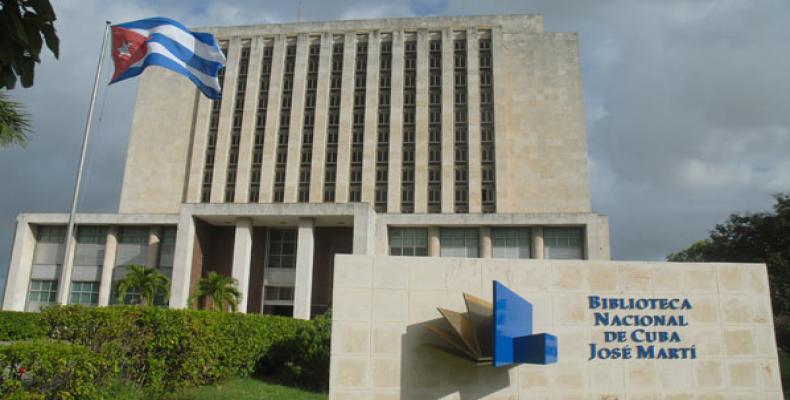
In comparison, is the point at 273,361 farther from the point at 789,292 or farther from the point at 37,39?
the point at 789,292

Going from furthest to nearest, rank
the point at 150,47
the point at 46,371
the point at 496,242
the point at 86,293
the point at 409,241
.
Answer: the point at 86,293
the point at 409,241
the point at 496,242
the point at 150,47
the point at 46,371

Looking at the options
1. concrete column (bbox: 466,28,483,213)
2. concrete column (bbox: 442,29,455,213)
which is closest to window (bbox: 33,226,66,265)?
concrete column (bbox: 442,29,455,213)

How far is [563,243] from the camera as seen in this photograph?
41.9 meters

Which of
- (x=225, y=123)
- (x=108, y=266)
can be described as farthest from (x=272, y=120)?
(x=108, y=266)

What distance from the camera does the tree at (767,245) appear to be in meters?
37.1

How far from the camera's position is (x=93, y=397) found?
1110 cm

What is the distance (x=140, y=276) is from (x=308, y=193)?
52.7ft

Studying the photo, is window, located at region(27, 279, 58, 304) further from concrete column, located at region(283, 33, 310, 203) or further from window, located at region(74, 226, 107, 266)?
concrete column, located at region(283, 33, 310, 203)

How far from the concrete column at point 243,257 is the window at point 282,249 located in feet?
7.77

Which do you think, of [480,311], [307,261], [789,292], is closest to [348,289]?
[480,311]

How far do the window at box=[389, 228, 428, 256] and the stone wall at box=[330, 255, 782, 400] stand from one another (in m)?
29.1

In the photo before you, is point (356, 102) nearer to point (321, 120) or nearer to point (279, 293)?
point (321, 120)

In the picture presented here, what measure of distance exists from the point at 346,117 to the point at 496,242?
17585 millimetres

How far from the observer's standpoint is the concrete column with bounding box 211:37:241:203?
164 feet
